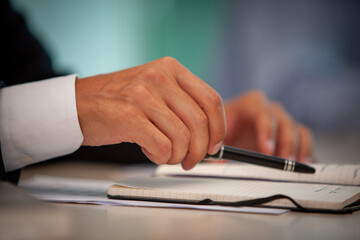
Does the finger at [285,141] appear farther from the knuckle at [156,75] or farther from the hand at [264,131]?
the knuckle at [156,75]

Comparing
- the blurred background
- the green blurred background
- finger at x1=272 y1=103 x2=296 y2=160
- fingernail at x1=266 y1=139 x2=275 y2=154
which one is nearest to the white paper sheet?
fingernail at x1=266 y1=139 x2=275 y2=154

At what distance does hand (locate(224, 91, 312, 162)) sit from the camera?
3.92ft

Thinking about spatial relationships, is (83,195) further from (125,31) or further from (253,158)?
(125,31)

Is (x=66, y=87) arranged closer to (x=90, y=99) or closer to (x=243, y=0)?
(x=90, y=99)

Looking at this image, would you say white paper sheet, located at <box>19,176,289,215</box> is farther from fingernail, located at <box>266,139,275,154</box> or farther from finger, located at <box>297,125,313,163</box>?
finger, located at <box>297,125,313,163</box>

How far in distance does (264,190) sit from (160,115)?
0.19 meters

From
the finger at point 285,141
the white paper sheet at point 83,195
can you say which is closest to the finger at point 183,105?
the white paper sheet at point 83,195

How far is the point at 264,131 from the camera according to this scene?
3.89 ft

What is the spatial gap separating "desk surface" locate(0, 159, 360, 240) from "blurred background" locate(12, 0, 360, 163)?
304cm

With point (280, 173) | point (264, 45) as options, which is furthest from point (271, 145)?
point (264, 45)

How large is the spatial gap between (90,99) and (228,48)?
3372 mm

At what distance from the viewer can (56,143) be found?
2.25 ft

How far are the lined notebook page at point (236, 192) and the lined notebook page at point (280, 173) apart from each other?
0.08 m

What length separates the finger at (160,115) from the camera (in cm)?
61
